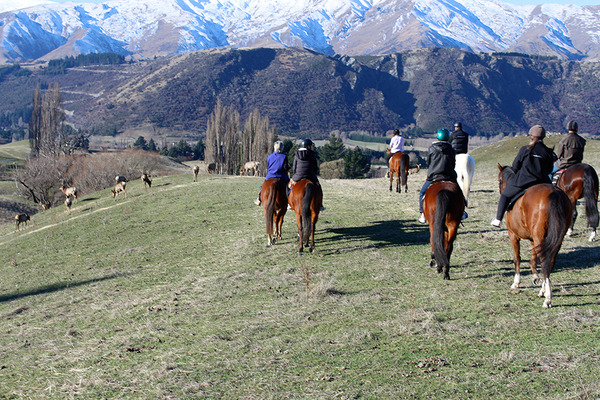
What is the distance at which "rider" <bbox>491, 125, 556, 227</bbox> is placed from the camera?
9156 mm

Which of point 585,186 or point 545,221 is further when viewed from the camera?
point 585,186

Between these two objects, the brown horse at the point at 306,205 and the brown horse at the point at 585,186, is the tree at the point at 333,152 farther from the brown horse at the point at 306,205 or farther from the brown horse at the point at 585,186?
the brown horse at the point at 306,205

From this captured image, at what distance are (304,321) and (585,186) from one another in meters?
8.66

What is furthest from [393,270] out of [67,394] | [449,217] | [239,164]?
[239,164]

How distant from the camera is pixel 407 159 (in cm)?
2145

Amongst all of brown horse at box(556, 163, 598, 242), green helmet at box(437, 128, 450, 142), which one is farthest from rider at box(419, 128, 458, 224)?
brown horse at box(556, 163, 598, 242)

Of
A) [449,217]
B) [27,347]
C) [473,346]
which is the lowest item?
[27,347]

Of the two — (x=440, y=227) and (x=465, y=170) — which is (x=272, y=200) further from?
(x=465, y=170)

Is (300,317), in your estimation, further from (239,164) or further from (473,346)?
(239,164)

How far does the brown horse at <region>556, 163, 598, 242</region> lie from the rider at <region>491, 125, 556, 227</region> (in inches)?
142

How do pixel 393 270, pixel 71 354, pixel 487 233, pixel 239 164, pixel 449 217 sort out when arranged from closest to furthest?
pixel 71 354 < pixel 449 217 < pixel 393 270 < pixel 487 233 < pixel 239 164

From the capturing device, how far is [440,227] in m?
9.48

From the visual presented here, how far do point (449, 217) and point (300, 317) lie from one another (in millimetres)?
3588

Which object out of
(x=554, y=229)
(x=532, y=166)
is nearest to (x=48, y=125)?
(x=532, y=166)
